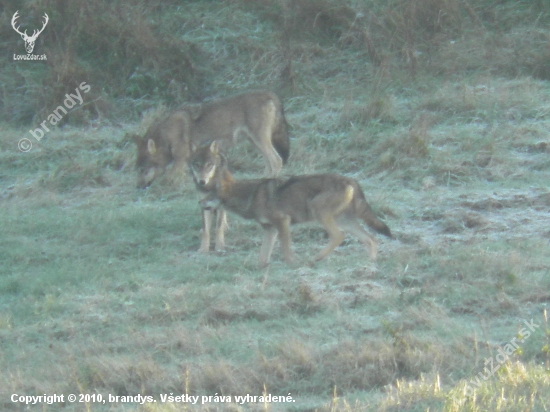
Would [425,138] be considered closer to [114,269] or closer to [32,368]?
[114,269]

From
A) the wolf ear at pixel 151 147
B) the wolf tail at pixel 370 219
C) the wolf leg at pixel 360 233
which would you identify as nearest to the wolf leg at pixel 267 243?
the wolf leg at pixel 360 233

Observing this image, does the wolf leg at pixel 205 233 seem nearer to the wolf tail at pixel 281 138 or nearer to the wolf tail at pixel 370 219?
the wolf tail at pixel 370 219

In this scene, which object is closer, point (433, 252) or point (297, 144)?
point (433, 252)

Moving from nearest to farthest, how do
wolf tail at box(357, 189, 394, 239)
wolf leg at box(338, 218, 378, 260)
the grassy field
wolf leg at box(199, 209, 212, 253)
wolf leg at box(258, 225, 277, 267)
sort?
the grassy field, wolf tail at box(357, 189, 394, 239), wolf leg at box(338, 218, 378, 260), wolf leg at box(258, 225, 277, 267), wolf leg at box(199, 209, 212, 253)

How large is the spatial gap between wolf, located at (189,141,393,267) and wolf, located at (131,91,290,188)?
264 centimetres

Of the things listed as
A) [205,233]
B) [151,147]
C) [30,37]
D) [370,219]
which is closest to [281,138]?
[151,147]

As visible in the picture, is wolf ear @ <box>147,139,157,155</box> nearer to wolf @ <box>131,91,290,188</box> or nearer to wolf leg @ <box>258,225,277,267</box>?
wolf @ <box>131,91,290,188</box>

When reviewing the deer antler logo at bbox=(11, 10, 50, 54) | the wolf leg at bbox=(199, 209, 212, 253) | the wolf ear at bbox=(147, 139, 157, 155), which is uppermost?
the deer antler logo at bbox=(11, 10, 50, 54)

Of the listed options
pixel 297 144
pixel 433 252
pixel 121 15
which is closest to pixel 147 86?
pixel 121 15

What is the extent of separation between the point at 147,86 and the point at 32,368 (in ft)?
29.7

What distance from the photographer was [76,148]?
1286cm

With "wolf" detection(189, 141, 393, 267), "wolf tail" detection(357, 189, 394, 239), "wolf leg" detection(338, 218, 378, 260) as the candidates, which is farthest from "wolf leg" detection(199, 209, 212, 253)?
"wolf tail" detection(357, 189, 394, 239)

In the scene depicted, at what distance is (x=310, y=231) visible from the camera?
943cm

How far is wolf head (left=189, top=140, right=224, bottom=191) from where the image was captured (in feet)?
30.2
